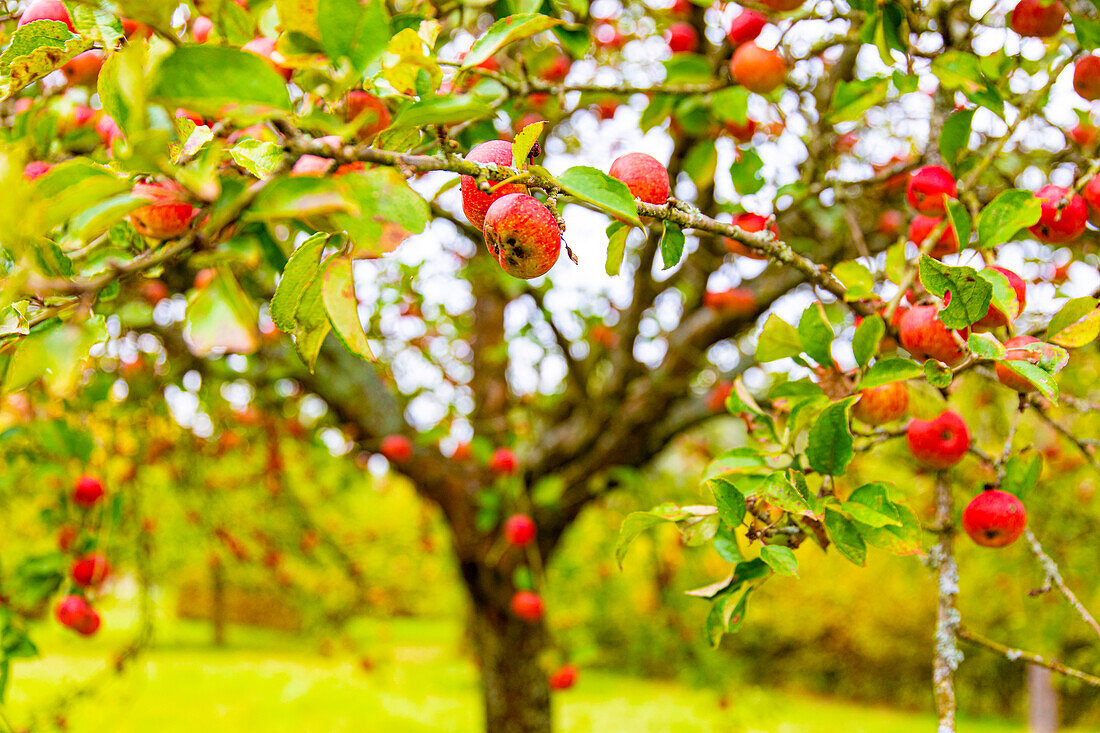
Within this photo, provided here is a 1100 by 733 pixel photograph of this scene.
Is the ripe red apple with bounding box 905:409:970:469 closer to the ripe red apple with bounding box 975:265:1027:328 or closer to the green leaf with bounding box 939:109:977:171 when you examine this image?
the ripe red apple with bounding box 975:265:1027:328

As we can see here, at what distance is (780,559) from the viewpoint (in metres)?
0.95

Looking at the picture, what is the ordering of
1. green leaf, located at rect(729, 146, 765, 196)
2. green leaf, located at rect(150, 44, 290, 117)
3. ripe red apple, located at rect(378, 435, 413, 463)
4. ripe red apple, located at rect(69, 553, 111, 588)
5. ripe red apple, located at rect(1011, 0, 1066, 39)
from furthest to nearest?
ripe red apple, located at rect(378, 435, 413, 463) → ripe red apple, located at rect(69, 553, 111, 588) → green leaf, located at rect(729, 146, 765, 196) → ripe red apple, located at rect(1011, 0, 1066, 39) → green leaf, located at rect(150, 44, 290, 117)

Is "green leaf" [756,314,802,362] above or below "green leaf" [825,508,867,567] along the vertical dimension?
above

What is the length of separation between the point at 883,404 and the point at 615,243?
610 mm

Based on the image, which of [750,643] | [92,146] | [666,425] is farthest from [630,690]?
[92,146]

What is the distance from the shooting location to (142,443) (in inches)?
124

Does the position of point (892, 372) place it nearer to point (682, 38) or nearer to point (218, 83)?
point (218, 83)

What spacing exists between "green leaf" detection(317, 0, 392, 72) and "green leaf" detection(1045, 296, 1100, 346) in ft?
3.19

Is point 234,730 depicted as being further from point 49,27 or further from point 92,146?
point 49,27

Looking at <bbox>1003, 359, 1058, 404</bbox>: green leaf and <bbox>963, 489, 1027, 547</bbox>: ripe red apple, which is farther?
<bbox>963, 489, 1027, 547</bbox>: ripe red apple

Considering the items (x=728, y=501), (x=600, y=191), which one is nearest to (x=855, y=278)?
(x=728, y=501)

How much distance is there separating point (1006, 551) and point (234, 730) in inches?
333

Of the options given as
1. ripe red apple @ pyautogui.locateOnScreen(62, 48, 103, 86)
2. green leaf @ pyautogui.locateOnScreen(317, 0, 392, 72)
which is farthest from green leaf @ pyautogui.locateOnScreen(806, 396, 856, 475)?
Answer: ripe red apple @ pyautogui.locateOnScreen(62, 48, 103, 86)

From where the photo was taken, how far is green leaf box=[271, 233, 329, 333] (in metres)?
0.77
